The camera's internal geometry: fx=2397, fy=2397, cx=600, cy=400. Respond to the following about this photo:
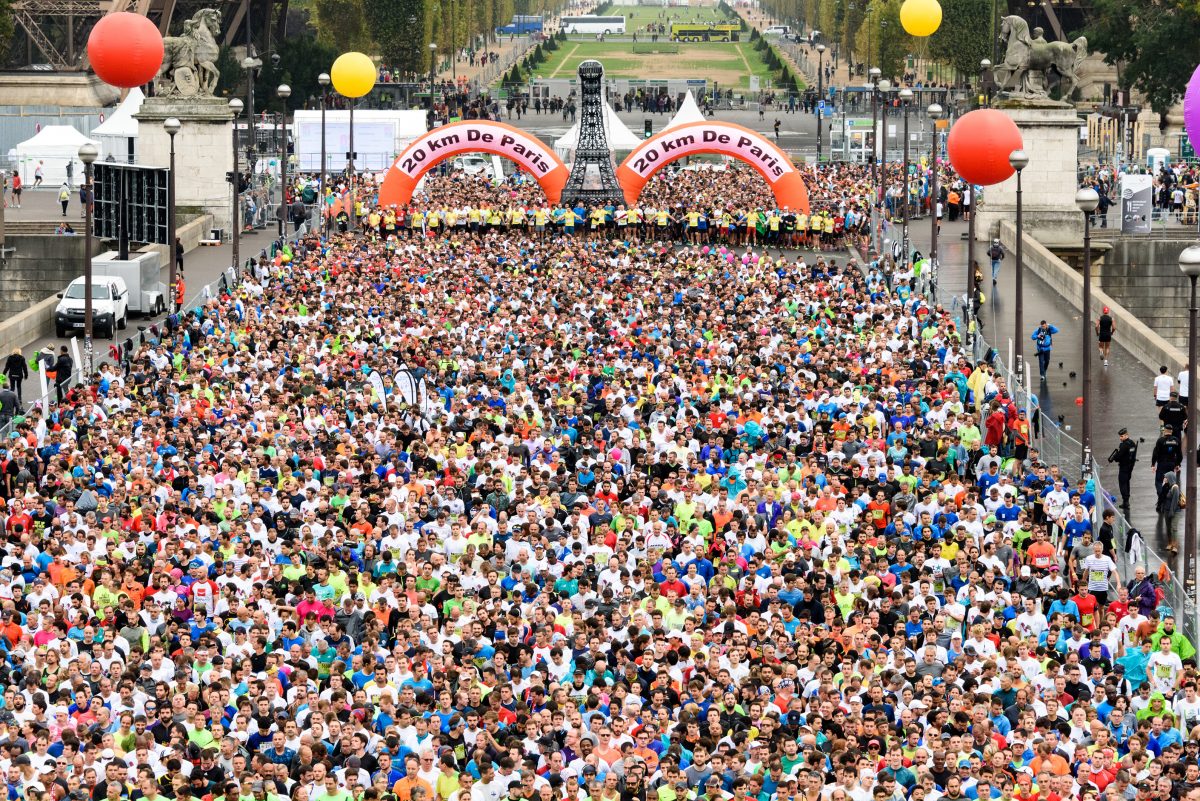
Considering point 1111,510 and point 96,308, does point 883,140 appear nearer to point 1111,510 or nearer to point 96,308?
point 96,308

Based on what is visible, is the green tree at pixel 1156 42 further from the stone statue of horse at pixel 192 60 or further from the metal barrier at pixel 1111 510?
the metal barrier at pixel 1111 510

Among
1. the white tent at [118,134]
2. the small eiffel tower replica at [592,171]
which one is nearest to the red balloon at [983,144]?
the small eiffel tower replica at [592,171]

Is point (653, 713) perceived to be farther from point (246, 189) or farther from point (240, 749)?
point (246, 189)

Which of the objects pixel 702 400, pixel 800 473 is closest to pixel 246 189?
pixel 702 400

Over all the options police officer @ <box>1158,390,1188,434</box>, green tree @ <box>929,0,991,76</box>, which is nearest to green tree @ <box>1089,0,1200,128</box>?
green tree @ <box>929,0,991,76</box>

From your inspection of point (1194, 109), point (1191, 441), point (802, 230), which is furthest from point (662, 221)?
point (1194, 109)

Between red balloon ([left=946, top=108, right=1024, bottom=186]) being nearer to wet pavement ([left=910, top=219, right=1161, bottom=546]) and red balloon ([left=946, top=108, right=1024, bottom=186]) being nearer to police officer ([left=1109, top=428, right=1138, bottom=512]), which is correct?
wet pavement ([left=910, top=219, right=1161, bottom=546])
